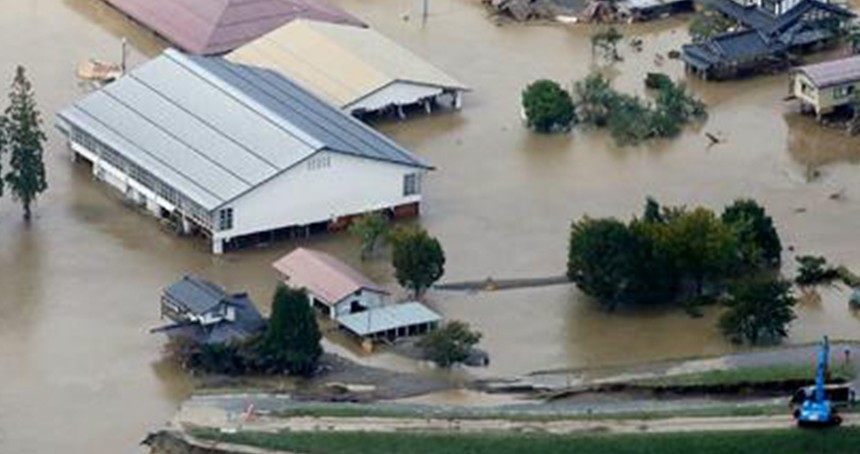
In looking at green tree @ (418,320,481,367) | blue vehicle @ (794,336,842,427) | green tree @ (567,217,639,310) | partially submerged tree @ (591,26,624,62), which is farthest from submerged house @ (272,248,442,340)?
partially submerged tree @ (591,26,624,62)

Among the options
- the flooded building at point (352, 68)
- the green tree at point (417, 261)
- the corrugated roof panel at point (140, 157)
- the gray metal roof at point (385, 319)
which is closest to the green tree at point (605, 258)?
the green tree at point (417, 261)

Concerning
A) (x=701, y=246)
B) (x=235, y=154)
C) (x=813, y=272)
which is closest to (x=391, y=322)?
(x=701, y=246)

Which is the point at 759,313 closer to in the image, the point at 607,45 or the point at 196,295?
the point at 196,295

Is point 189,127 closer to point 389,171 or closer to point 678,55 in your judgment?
point 389,171

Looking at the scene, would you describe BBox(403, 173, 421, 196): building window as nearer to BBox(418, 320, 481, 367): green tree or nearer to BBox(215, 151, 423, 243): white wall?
BBox(215, 151, 423, 243): white wall

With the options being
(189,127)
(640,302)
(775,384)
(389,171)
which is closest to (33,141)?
(189,127)

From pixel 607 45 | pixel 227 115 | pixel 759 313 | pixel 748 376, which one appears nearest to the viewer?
pixel 748 376
